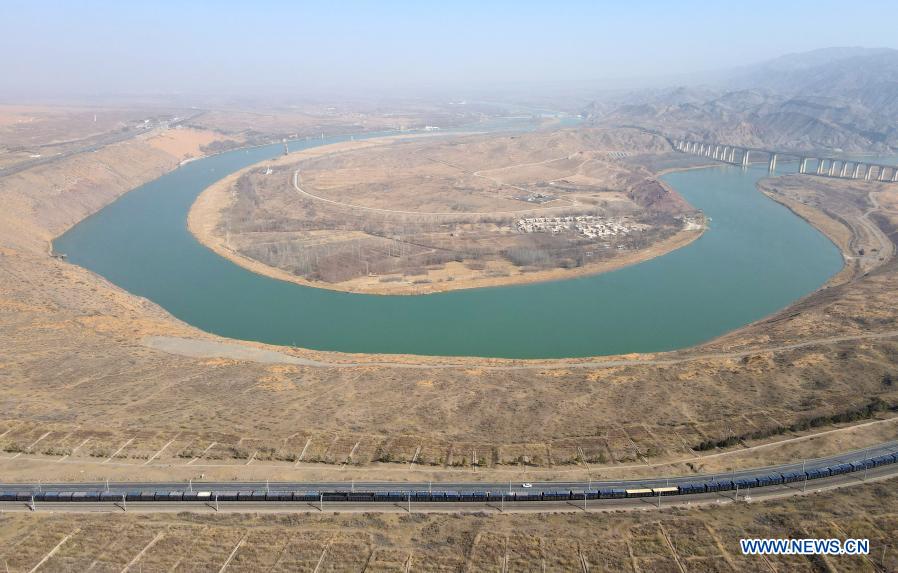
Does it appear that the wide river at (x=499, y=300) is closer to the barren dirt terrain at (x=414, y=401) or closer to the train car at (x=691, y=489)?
the barren dirt terrain at (x=414, y=401)

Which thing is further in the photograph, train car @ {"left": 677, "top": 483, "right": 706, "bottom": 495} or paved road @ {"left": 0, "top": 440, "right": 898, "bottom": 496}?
paved road @ {"left": 0, "top": 440, "right": 898, "bottom": 496}

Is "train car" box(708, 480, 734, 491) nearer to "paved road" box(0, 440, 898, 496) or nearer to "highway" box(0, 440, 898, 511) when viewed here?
"highway" box(0, 440, 898, 511)

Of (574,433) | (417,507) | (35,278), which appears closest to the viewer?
(417,507)

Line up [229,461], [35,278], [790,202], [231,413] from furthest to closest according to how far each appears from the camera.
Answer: [790,202] < [35,278] < [231,413] < [229,461]

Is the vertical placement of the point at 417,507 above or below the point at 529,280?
above

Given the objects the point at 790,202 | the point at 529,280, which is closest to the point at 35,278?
the point at 529,280

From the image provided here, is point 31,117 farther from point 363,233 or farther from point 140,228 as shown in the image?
point 363,233

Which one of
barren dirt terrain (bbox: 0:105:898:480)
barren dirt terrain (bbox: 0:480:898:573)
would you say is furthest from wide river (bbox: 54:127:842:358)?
barren dirt terrain (bbox: 0:480:898:573)

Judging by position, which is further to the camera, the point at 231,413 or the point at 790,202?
the point at 790,202
